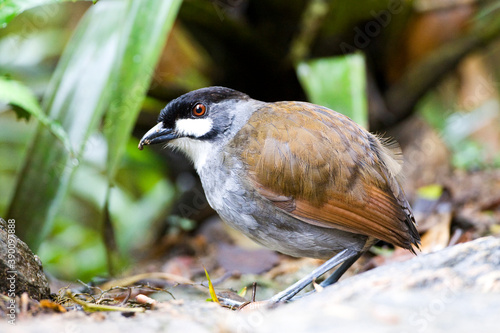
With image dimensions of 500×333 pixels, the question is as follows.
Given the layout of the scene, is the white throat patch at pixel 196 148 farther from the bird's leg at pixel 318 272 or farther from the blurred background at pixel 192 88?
the bird's leg at pixel 318 272

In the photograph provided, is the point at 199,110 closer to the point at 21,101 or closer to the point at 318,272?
the point at 21,101

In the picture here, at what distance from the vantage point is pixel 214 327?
5.47 feet

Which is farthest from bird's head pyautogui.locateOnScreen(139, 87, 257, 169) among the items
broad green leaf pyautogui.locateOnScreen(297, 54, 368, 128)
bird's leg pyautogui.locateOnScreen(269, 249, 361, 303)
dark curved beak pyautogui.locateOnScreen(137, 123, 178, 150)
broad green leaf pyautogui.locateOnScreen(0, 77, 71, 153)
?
broad green leaf pyautogui.locateOnScreen(297, 54, 368, 128)

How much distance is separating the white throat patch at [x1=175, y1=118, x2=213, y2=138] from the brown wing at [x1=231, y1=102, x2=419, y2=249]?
287 mm

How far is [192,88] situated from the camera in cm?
489

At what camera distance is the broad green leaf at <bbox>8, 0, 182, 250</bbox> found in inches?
123

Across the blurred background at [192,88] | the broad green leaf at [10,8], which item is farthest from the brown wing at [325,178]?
the broad green leaf at [10,8]

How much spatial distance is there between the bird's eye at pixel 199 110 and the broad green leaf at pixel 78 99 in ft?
1.43

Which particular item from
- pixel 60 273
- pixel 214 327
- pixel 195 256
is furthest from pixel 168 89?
pixel 214 327

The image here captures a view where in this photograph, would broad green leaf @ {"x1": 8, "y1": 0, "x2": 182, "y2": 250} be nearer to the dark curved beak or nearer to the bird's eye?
the dark curved beak

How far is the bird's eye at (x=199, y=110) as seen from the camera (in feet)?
9.94

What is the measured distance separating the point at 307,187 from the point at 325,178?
102mm

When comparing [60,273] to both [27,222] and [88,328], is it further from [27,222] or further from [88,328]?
[88,328]

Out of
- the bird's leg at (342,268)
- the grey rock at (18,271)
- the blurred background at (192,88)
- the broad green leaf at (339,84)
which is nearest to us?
the grey rock at (18,271)
